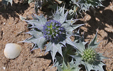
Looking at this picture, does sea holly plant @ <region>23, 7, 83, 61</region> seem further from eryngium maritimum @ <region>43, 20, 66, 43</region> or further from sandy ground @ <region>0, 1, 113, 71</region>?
sandy ground @ <region>0, 1, 113, 71</region>

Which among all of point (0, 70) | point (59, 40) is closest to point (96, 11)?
point (59, 40)

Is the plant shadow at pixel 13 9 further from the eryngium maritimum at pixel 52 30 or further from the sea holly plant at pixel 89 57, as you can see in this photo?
the sea holly plant at pixel 89 57

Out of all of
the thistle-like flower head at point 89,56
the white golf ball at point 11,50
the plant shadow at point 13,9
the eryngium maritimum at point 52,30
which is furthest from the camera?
the plant shadow at point 13,9

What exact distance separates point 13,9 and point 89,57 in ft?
4.62

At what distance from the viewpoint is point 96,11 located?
254cm

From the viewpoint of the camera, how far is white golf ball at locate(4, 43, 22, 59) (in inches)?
79.9

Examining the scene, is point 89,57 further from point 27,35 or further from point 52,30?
point 27,35

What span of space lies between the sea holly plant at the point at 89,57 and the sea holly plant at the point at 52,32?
11.3 inches

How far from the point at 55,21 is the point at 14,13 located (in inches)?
34.0

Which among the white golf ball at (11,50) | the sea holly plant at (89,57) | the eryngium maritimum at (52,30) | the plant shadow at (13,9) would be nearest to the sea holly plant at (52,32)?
the eryngium maritimum at (52,30)

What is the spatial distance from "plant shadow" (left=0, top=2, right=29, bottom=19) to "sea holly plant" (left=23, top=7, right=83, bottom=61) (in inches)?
21.3

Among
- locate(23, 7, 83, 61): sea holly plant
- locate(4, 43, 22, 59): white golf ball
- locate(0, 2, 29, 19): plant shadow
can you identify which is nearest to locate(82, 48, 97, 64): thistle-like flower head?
locate(23, 7, 83, 61): sea holly plant

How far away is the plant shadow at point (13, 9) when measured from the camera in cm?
224

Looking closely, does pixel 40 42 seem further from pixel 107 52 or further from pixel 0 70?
pixel 107 52
